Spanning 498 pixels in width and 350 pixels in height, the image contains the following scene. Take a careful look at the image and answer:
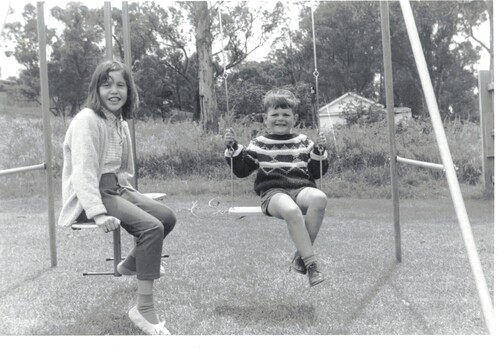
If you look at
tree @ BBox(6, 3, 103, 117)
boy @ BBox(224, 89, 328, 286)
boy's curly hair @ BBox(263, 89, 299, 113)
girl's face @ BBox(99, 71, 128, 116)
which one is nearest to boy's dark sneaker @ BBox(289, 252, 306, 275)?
boy @ BBox(224, 89, 328, 286)

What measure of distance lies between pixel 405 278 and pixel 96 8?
50.9 ft

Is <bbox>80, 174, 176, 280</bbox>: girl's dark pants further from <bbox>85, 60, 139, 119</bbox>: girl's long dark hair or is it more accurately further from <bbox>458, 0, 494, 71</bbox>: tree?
<bbox>458, 0, 494, 71</bbox>: tree

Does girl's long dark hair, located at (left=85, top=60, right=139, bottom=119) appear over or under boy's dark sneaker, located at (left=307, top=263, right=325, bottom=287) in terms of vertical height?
over

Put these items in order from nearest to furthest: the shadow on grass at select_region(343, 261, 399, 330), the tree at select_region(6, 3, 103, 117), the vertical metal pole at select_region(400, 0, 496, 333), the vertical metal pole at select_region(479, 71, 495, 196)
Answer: the vertical metal pole at select_region(400, 0, 496, 333) < the shadow on grass at select_region(343, 261, 399, 330) < the vertical metal pole at select_region(479, 71, 495, 196) < the tree at select_region(6, 3, 103, 117)

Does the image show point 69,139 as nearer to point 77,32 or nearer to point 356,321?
point 356,321

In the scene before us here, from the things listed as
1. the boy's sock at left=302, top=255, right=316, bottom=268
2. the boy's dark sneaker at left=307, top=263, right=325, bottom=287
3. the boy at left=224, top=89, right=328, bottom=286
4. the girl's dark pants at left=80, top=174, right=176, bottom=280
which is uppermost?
the boy at left=224, top=89, right=328, bottom=286

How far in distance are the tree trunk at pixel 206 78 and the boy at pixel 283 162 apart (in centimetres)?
772

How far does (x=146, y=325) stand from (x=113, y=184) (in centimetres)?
75

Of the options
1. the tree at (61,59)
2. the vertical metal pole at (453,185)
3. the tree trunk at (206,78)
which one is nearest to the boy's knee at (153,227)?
the vertical metal pole at (453,185)

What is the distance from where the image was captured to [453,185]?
2.54 m

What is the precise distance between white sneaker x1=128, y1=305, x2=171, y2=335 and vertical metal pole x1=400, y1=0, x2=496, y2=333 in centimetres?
143

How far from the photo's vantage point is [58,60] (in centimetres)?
1391

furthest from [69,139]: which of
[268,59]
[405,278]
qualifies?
[268,59]

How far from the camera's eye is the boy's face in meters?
3.58
